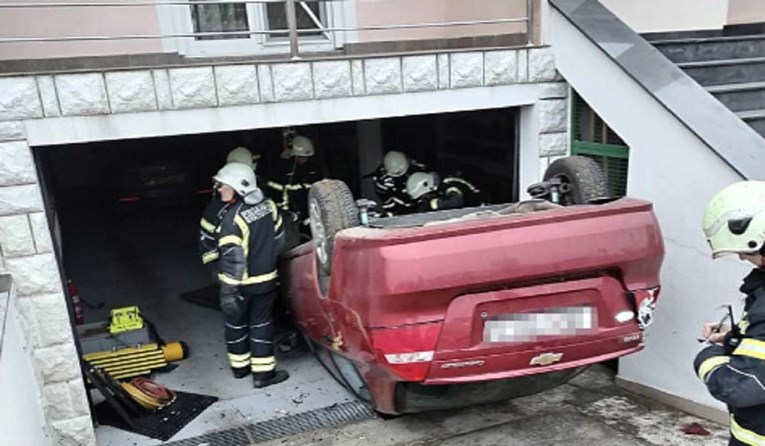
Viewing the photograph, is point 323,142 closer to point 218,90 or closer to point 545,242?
point 218,90

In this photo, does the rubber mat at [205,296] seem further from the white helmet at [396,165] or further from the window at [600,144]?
the window at [600,144]

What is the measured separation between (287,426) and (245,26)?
11.2 ft

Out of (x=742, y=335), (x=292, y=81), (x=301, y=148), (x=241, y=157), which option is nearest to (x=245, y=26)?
(x=241, y=157)

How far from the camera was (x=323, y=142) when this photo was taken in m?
8.56

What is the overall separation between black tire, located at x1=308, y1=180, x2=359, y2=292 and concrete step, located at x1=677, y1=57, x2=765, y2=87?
123 inches

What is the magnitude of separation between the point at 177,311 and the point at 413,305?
174 inches

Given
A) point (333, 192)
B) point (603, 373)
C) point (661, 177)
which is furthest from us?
point (603, 373)

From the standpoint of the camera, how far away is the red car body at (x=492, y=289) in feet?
9.35

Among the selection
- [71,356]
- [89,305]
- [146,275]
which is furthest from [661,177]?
[146,275]

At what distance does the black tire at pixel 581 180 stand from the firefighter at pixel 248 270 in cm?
217

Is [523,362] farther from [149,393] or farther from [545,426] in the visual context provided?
[149,393]

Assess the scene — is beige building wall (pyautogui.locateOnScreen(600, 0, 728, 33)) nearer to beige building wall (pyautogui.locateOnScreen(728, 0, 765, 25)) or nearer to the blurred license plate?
beige building wall (pyautogui.locateOnScreen(728, 0, 765, 25))

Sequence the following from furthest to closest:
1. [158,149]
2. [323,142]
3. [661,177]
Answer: [158,149] → [323,142] → [661,177]

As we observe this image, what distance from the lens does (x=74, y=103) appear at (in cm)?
387
